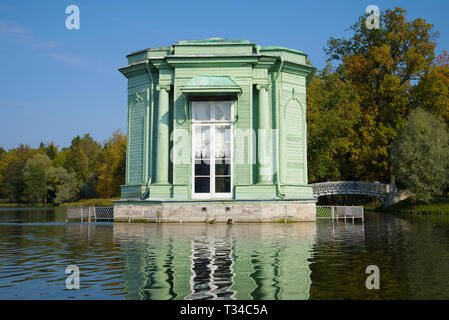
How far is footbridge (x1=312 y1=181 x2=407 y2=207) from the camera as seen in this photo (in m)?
45.4

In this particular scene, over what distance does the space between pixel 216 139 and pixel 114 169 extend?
48.8 m

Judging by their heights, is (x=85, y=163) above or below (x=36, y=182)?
above

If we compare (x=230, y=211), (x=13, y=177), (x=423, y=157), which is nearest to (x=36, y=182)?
(x=13, y=177)

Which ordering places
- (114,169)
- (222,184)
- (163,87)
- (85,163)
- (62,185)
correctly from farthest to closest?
(85,163) < (62,185) < (114,169) < (163,87) < (222,184)

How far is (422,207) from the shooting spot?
40781 millimetres

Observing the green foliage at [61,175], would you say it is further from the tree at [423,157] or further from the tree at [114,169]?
the tree at [423,157]

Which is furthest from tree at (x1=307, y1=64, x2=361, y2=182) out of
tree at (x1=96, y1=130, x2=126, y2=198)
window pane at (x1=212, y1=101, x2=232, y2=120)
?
tree at (x1=96, y1=130, x2=126, y2=198)

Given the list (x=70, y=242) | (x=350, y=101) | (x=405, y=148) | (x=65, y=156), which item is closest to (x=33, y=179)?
(x=65, y=156)

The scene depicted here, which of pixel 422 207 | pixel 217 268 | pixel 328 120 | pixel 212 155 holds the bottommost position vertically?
pixel 422 207

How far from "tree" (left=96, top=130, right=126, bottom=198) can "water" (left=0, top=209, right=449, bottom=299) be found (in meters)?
52.2

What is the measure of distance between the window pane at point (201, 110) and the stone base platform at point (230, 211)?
5.14m

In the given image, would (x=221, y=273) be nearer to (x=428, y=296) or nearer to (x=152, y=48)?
(x=428, y=296)

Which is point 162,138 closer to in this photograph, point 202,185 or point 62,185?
point 202,185
